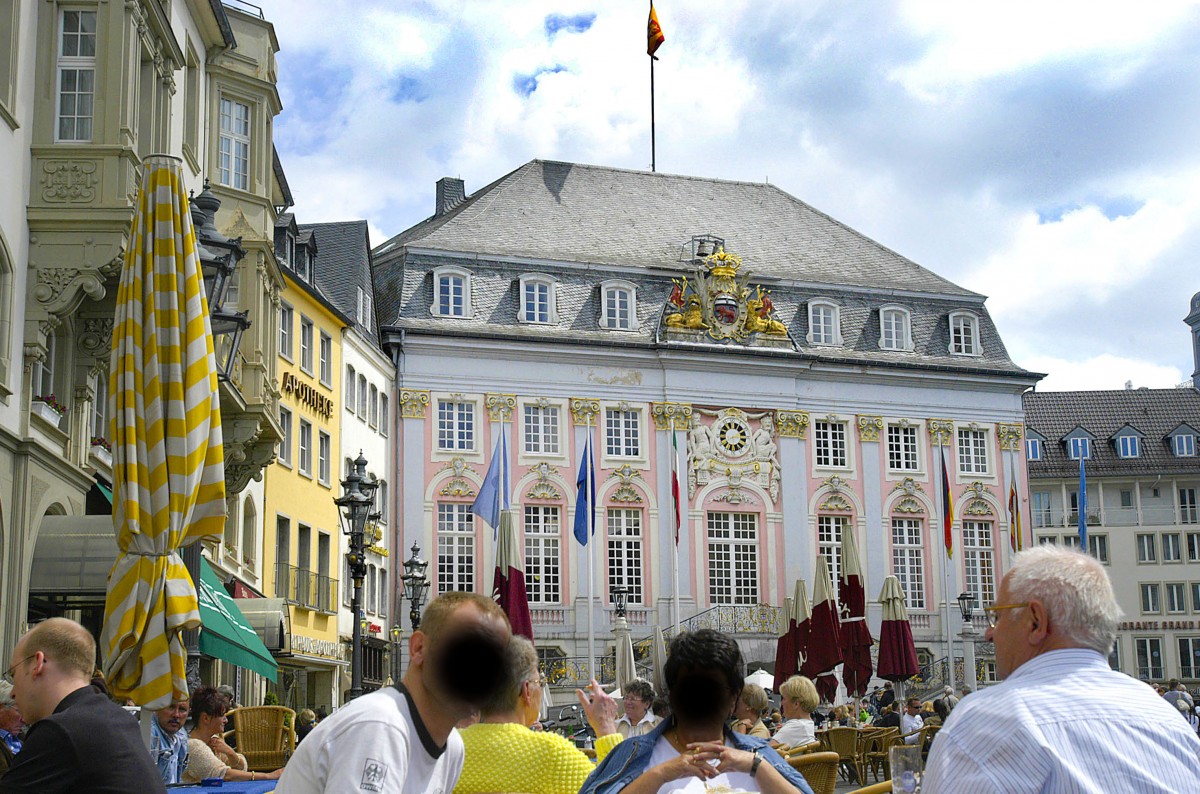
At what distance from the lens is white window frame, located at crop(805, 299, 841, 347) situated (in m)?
52.2

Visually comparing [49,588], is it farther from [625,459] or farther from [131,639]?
[625,459]

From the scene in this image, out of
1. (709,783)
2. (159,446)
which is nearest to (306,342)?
(159,446)

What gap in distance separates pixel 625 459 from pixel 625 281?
595 centimetres

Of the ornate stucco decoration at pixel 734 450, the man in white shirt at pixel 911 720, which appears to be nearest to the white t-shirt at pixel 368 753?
the man in white shirt at pixel 911 720

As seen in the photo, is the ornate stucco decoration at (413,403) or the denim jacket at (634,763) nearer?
the denim jacket at (634,763)

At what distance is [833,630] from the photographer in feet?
102

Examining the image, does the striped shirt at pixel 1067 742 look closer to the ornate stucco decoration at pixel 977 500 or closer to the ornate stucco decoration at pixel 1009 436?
the ornate stucco decoration at pixel 977 500

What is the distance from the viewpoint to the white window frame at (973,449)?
52.4m

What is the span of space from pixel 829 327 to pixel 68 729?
1914 inches

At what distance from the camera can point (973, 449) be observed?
173 feet

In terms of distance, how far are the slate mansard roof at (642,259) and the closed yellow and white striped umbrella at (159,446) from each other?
3560 centimetres

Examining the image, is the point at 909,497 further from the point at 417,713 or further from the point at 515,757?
the point at 417,713

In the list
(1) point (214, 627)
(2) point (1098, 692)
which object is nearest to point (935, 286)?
(1) point (214, 627)

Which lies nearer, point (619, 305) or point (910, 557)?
point (619, 305)
